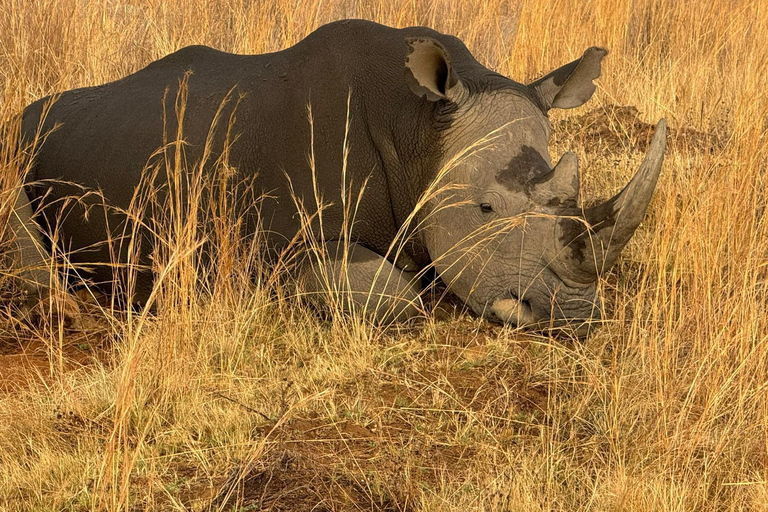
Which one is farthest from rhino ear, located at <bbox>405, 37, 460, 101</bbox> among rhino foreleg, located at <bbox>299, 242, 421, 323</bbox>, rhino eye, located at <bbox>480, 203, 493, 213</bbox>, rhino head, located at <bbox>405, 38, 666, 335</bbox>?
rhino foreleg, located at <bbox>299, 242, 421, 323</bbox>

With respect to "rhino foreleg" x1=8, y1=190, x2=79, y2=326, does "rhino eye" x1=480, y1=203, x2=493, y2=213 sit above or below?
above

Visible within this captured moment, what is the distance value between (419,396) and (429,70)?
1.45m

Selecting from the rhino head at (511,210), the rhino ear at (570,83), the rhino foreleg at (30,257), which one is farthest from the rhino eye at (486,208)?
the rhino foreleg at (30,257)

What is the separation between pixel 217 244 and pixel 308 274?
17.1 inches

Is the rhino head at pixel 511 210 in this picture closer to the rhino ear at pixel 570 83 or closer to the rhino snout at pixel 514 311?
the rhino snout at pixel 514 311

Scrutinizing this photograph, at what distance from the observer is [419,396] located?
3.91 m

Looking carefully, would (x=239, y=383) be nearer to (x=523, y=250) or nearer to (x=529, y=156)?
(x=523, y=250)

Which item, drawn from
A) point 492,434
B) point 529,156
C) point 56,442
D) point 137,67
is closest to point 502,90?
point 529,156

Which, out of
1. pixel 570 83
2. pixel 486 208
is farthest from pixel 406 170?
pixel 570 83

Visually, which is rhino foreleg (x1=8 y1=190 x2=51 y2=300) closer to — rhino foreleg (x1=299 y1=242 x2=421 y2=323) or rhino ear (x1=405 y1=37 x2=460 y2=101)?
rhino foreleg (x1=299 y1=242 x2=421 y2=323)

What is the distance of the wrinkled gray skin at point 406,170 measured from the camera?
4.33 m

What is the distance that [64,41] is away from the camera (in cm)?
779

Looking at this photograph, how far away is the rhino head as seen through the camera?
4281 mm

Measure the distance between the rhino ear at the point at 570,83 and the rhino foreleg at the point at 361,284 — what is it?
1.09m
